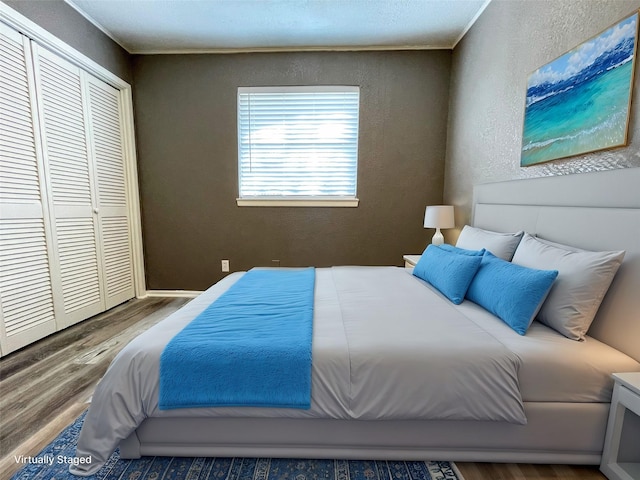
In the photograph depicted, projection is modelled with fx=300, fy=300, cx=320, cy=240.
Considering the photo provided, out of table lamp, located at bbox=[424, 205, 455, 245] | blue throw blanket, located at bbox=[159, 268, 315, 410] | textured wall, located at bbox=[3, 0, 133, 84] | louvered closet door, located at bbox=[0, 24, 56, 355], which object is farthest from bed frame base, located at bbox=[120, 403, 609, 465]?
textured wall, located at bbox=[3, 0, 133, 84]

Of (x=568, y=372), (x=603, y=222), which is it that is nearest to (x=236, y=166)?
(x=603, y=222)

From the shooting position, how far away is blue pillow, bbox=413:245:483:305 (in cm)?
169

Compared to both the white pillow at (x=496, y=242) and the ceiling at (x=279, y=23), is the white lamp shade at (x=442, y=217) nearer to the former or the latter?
the white pillow at (x=496, y=242)

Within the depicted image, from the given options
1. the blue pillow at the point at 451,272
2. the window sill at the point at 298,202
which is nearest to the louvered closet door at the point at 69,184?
the window sill at the point at 298,202

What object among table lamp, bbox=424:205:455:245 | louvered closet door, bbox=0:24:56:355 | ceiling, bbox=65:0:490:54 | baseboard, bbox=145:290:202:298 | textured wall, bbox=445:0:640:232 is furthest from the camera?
baseboard, bbox=145:290:202:298

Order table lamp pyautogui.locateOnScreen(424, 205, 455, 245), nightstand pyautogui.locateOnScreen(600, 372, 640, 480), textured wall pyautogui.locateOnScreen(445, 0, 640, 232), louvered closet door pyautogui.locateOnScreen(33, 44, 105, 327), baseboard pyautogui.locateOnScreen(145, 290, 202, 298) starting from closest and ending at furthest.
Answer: nightstand pyautogui.locateOnScreen(600, 372, 640, 480)
textured wall pyautogui.locateOnScreen(445, 0, 640, 232)
louvered closet door pyautogui.locateOnScreen(33, 44, 105, 327)
table lamp pyautogui.locateOnScreen(424, 205, 455, 245)
baseboard pyautogui.locateOnScreen(145, 290, 202, 298)

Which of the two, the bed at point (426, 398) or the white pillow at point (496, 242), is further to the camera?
the white pillow at point (496, 242)

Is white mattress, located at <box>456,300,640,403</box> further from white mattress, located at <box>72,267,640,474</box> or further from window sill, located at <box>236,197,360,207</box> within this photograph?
window sill, located at <box>236,197,360,207</box>

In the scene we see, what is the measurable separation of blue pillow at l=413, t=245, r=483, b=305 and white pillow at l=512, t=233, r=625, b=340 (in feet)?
1.21

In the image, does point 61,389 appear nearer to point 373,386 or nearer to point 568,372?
point 373,386

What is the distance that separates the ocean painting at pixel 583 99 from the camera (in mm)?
1333

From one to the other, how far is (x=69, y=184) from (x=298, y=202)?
208 centimetres

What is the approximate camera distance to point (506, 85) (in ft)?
7.28

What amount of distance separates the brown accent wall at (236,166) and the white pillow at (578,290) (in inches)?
81.5
